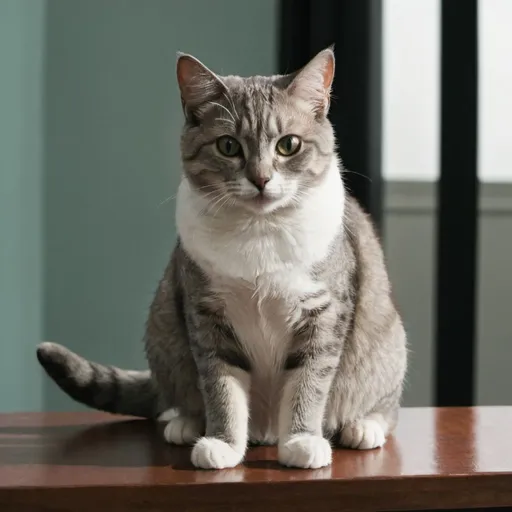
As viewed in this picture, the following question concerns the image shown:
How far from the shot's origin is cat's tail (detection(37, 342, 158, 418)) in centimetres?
126

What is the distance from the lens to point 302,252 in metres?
1.07

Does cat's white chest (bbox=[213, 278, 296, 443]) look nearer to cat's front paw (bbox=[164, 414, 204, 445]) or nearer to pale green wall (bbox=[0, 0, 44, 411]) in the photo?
cat's front paw (bbox=[164, 414, 204, 445])

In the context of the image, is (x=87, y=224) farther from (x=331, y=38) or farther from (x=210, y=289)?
(x=210, y=289)

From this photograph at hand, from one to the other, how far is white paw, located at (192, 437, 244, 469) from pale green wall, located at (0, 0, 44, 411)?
30.8 inches

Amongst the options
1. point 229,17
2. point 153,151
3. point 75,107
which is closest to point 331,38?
point 229,17

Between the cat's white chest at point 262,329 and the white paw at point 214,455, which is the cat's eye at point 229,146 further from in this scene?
the white paw at point 214,455

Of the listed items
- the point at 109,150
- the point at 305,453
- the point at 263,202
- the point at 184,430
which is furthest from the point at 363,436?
the point at 109,150

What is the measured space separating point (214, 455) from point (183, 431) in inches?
6.2

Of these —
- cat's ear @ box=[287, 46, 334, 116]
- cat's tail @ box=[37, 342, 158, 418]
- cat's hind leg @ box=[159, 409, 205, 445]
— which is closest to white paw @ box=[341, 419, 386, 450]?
cat's hind leg @ box=[159, 409, 205, 445]

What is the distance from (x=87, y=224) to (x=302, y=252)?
0.96 m

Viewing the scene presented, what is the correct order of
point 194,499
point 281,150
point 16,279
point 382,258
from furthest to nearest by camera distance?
point 16,279 → point 382,258 → point 281,150 → point 194,499

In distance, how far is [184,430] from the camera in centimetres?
117

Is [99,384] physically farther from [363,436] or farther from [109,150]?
[109,150]

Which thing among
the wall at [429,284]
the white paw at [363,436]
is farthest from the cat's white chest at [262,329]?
the wall at [429,284]
